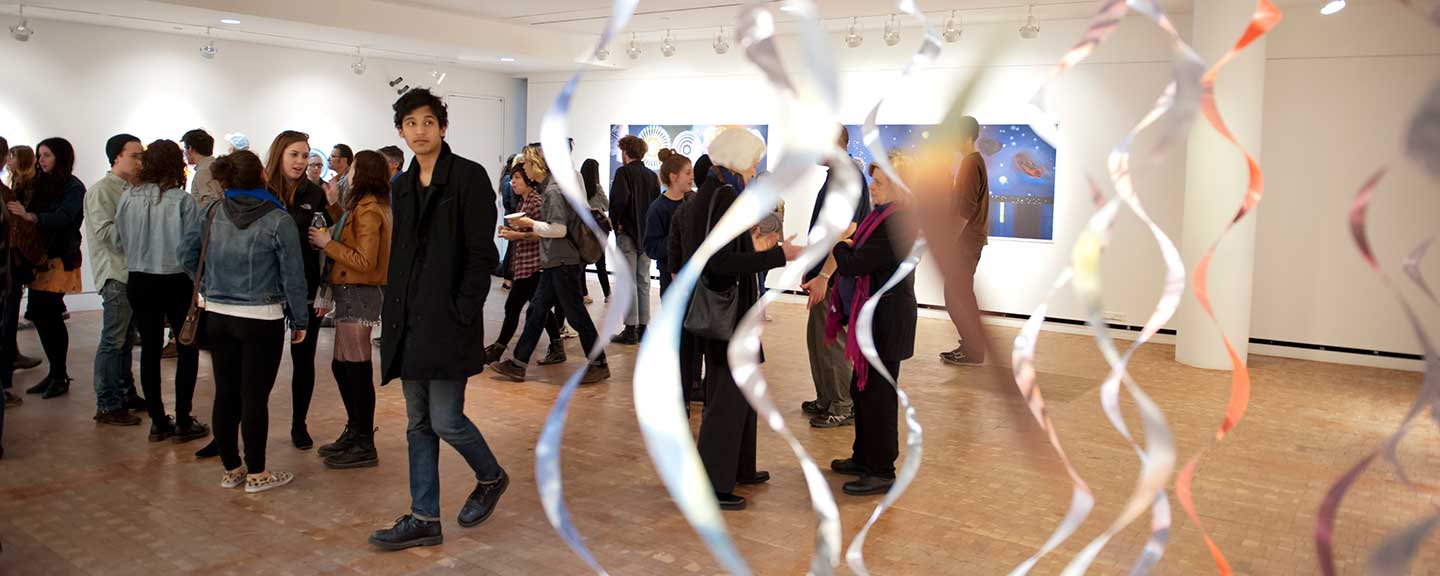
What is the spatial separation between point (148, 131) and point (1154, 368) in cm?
933

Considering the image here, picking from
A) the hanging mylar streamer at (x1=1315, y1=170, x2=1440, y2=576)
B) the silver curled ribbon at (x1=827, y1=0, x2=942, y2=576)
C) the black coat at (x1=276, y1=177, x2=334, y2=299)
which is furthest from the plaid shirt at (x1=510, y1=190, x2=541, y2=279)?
the hanging mylar streamer at (x1=1315, y1=170, x2=1440, y2=576)

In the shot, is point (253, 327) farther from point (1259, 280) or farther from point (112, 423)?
point (1259, 280)

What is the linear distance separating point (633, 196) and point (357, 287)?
331cm

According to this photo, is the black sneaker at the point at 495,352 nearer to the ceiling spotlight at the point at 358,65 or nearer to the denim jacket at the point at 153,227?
the denim jacket at the point at 153,227

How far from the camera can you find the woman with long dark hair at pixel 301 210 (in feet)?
14.2

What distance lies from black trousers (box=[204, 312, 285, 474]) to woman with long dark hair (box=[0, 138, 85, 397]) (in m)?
2.22

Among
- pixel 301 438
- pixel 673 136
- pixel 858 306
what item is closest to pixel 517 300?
pixel 301 438

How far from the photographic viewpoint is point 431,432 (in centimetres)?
359

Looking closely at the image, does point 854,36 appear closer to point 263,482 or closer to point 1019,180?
point 1019,180

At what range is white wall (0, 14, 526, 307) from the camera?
957cm

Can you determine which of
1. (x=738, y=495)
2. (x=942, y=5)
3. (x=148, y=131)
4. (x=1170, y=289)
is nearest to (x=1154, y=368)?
(x=942, y=5)

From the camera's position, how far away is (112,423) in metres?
5.28

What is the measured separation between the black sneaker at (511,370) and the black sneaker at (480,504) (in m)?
2.76

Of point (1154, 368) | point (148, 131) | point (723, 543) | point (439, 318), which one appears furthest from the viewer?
point (148, 131)
